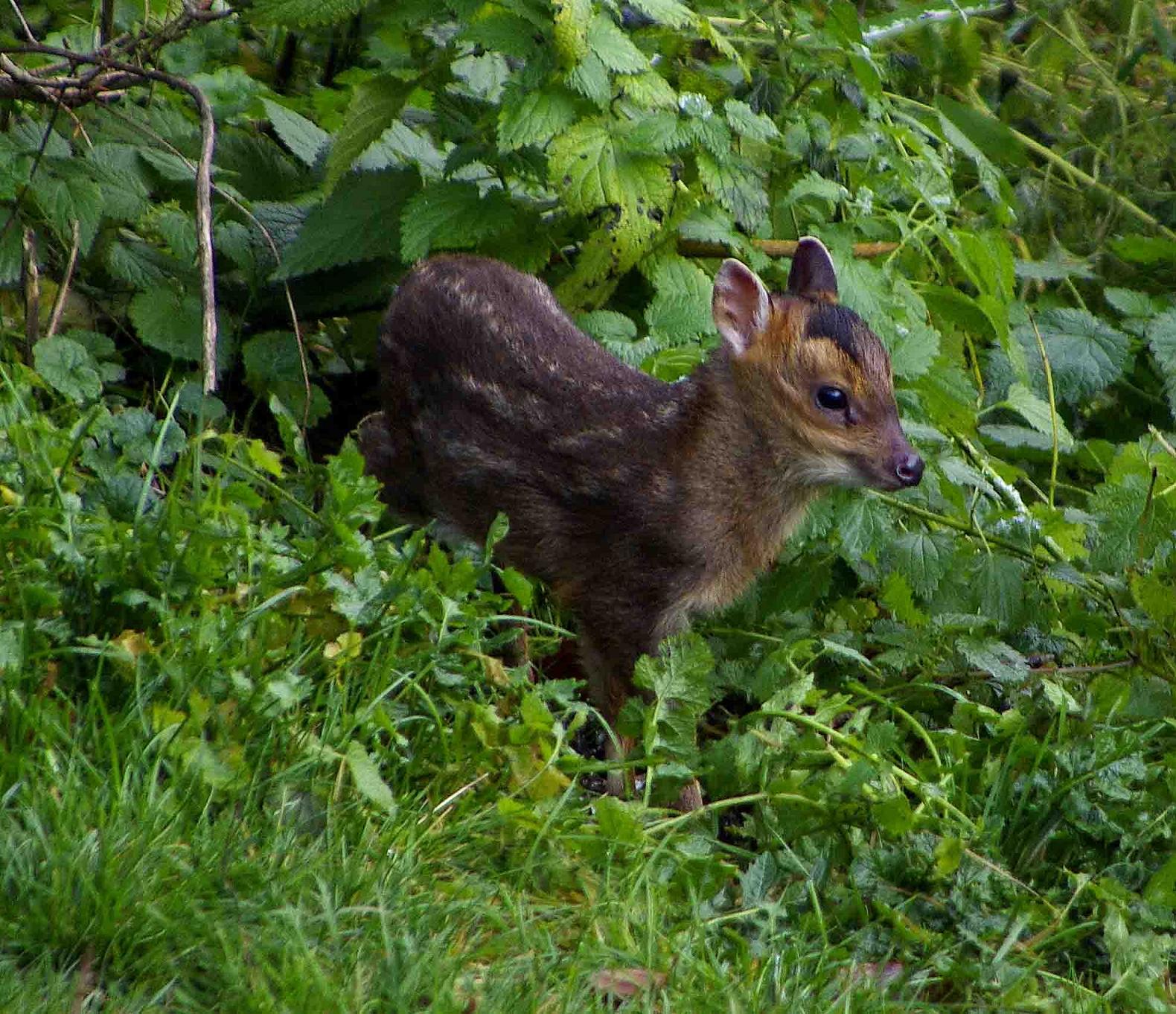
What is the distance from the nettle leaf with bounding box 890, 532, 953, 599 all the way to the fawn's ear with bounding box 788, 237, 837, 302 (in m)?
0.80

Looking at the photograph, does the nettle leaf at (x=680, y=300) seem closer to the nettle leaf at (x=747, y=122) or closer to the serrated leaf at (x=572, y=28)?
the nettle leaf at (x=747, y=122)

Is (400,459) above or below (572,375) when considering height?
below

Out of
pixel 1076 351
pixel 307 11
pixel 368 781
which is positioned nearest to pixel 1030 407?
pixel 1076 351

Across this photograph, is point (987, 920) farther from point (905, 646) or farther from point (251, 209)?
point (251, 209)

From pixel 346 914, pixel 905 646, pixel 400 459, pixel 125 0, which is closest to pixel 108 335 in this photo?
pixel 400 459

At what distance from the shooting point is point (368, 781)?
3576 millimetres

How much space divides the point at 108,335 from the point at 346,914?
3.46 metres

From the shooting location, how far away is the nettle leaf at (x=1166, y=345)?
6.94 metres

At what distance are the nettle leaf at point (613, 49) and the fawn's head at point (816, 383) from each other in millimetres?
806

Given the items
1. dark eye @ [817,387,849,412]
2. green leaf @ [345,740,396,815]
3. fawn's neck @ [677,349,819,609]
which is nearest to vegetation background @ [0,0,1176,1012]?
green leaf @ [345,740,396,815]

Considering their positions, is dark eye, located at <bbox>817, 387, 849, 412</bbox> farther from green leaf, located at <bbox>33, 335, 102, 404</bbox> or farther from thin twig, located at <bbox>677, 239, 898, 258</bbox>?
green leaf, located at <bbox>33, 335, 102, 404</bbox>

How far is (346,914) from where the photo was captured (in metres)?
3.20

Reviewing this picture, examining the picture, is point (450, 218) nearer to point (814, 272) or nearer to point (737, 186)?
point (737, 186)

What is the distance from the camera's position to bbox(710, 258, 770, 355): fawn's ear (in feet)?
16.6
